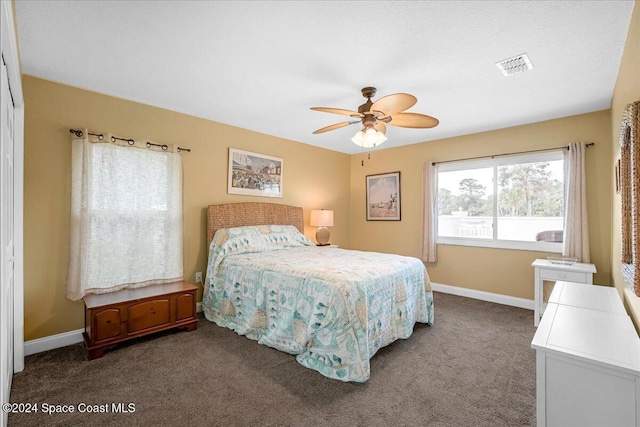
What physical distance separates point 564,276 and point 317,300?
2.74m

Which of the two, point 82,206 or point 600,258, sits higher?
point 82,206

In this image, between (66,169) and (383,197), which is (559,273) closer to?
(383,197)

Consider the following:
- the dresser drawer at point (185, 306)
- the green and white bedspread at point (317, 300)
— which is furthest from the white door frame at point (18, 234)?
the green and white bedspread at point (317, 300)

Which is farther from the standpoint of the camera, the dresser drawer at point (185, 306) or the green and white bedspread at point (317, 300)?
the dresser drawer at point (185, 306)

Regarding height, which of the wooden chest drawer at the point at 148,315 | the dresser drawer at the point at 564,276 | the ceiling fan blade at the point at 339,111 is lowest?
the wooden chest drawer at the point at 148,315

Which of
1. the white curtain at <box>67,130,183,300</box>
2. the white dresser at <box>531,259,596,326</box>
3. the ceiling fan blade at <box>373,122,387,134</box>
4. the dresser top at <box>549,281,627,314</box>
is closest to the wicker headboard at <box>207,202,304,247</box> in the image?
the white curtain at <box>67,130,183,300</box>

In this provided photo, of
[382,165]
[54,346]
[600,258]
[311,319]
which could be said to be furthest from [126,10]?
[600,258]

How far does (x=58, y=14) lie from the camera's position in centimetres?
187

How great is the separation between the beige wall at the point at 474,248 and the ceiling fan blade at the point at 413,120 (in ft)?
6.81

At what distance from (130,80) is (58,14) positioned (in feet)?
2.96

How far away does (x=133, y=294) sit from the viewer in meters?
2.92

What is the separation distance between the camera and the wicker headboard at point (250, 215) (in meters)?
3.73

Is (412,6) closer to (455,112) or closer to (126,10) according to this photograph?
(126,10)

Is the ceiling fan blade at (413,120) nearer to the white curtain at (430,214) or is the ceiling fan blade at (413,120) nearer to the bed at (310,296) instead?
the bed at (310,296)
